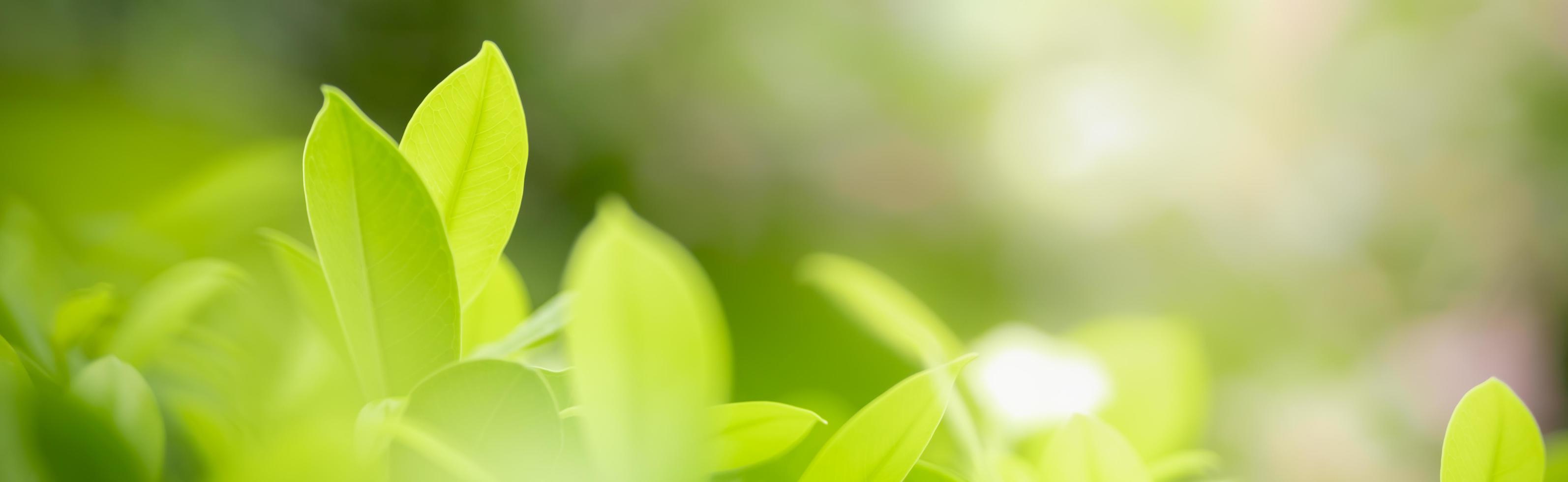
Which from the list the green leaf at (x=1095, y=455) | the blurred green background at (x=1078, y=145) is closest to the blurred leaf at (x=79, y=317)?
the green leaf at (x=1095, y=455)

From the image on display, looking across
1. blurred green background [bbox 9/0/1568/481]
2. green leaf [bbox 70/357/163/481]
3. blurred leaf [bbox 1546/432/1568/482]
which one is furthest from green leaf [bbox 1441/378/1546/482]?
blurred green background [bbox 9/0/1568/481]

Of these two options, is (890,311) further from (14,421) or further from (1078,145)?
(1078,145)

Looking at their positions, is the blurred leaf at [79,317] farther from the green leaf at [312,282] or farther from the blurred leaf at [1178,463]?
the blurred leaf at [1178,463]

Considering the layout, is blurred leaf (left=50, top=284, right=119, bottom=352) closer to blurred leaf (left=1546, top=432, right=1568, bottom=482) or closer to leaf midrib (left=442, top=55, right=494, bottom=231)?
leaf midrib (left=442, top=55, right=494, bottom=231)

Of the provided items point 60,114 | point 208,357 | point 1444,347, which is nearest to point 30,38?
point 60,114

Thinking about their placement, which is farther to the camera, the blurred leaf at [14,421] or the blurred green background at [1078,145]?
the blurred green background at [1078,145]

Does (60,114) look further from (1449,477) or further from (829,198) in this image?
(829,198)
